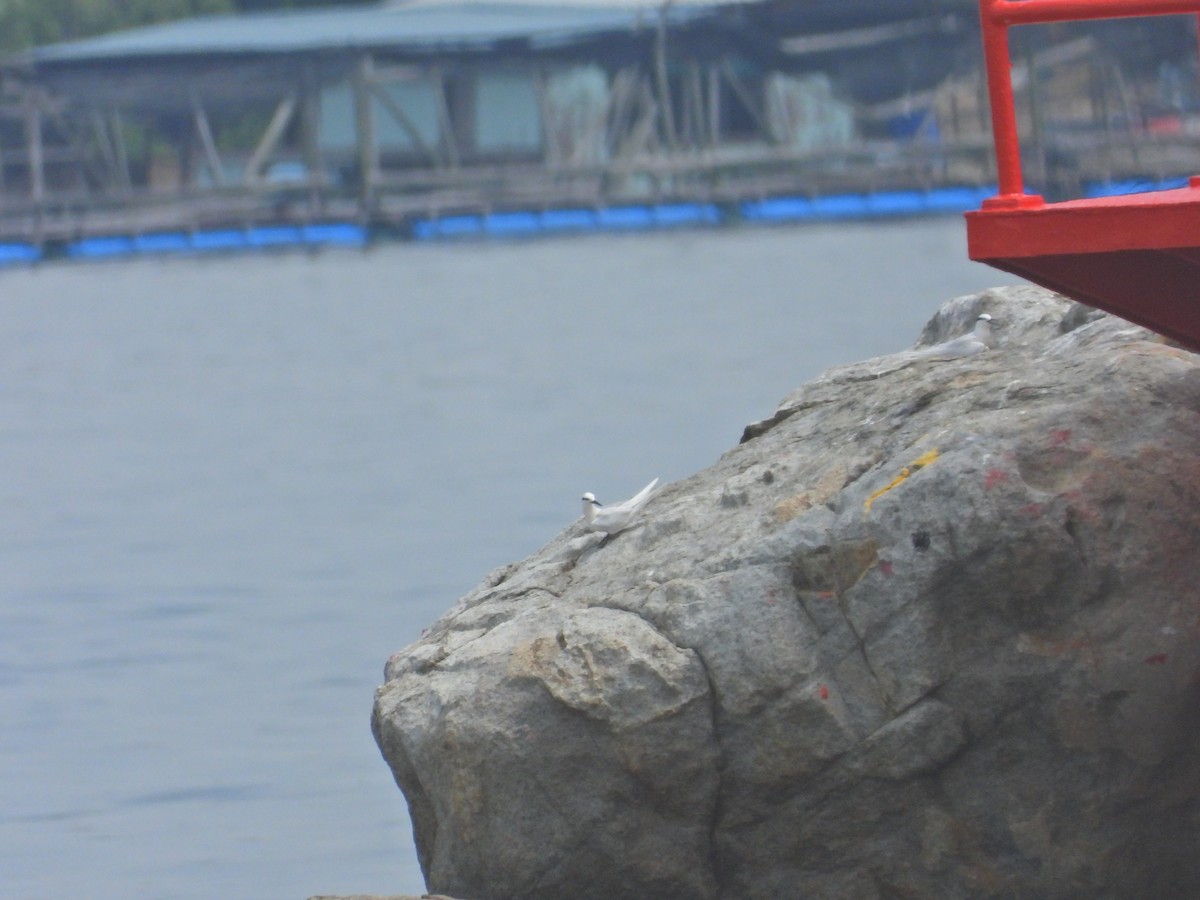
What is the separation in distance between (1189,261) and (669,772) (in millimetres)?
1877

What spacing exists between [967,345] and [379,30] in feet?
174

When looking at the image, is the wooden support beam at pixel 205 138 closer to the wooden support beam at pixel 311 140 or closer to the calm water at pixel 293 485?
the wooden support beam at pixel 311 140

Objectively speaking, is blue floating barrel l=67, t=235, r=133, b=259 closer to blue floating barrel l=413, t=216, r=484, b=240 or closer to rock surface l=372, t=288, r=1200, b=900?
blue floating barrel l=413, t=216, r=484, b=240

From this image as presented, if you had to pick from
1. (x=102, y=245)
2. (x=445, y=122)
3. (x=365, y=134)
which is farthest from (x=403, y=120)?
(x=102, y=245)

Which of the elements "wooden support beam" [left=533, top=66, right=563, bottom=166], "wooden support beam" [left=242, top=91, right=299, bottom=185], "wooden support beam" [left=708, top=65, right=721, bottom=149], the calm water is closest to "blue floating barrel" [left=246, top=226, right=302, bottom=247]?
"wooden support beam" [left=242, top=91, right=299, bottom=185]

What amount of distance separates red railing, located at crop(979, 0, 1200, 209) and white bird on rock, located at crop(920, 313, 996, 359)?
96 cm

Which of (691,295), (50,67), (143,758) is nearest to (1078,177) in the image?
(691,295)

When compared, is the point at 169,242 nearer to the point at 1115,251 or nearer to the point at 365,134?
the point at 365,134

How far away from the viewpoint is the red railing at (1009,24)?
520cm

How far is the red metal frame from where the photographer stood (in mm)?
5051

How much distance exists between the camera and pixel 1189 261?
209 inches

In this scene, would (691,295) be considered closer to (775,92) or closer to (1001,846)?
(775,92)

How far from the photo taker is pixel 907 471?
528 centimetres

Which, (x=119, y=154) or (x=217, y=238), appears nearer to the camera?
(x=217, y=238)
